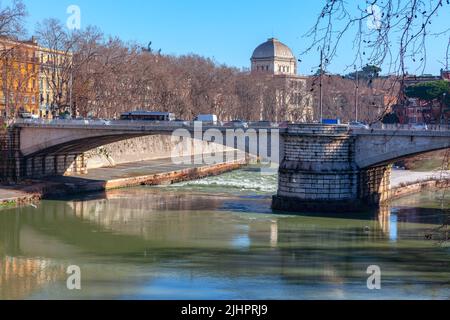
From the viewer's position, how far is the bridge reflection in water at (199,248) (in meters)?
10.6

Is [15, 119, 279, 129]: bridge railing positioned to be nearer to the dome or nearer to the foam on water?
the foam on water

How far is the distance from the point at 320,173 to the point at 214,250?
653cm

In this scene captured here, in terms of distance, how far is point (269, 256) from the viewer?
12.8 m

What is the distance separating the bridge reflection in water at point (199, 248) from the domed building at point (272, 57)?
121 ft

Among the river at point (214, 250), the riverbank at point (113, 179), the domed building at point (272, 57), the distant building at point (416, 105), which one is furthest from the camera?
the domed building at point (272, 57)

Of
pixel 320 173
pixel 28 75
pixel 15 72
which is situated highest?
pixel 15 72

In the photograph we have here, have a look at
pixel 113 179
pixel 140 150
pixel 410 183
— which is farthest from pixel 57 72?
pixel 410 183

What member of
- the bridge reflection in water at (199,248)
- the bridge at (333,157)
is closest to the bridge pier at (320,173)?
the bridge at (333,157)

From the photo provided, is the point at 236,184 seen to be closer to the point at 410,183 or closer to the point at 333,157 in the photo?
the point at 333,157

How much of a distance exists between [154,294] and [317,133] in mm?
10281

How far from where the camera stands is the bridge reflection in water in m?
10.6

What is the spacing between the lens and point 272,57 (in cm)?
5588

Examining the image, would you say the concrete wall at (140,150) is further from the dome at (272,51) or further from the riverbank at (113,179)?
the dome at (272,51)
